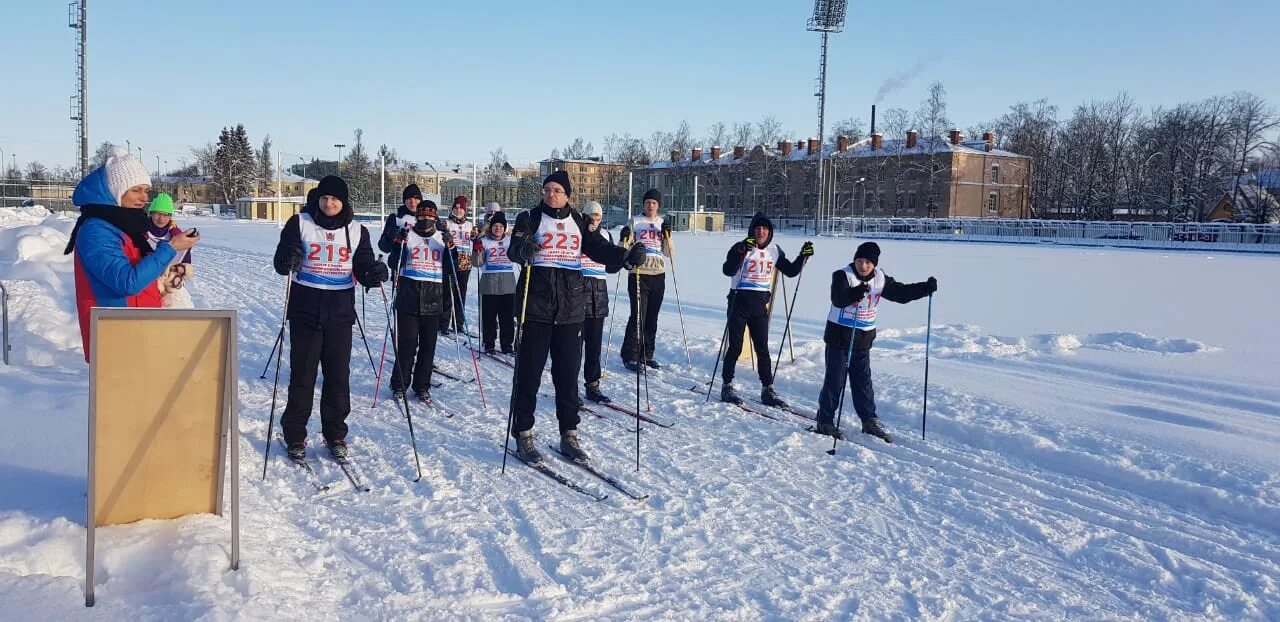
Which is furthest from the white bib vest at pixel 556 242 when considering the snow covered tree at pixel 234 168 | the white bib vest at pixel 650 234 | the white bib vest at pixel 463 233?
the snow covered tree at pixel 234 168

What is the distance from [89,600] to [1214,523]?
5479 mm

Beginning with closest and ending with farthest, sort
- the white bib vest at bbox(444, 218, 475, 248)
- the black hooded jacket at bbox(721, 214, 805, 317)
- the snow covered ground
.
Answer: the snow covered ground, the black hooded jacket at bbox(721, 214, 805, 317), the white bib vest at bbox(444, 218, 475, 248)

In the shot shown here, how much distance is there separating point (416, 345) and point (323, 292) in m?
2.11

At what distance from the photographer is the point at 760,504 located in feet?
15.4

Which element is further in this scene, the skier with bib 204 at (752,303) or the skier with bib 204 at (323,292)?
the skier with bib 204 at (752,303)

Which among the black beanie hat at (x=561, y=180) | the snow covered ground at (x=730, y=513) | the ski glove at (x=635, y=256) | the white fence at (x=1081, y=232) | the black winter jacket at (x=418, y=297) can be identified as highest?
the white fence at (x=1081, y=232)

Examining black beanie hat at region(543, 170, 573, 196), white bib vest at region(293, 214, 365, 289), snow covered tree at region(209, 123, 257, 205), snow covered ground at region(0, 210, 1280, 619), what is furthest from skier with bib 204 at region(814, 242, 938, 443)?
snow covered tree at region(209, 123, 257, 205)

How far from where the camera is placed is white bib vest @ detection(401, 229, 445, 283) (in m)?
7.05

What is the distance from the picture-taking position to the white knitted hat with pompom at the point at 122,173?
3.98 m

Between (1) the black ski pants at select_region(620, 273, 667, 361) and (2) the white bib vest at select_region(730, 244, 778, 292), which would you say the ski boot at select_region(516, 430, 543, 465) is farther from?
(1) the black ski pants at select_region(620, 273, 667, 361)

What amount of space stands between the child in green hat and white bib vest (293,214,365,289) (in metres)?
0.62

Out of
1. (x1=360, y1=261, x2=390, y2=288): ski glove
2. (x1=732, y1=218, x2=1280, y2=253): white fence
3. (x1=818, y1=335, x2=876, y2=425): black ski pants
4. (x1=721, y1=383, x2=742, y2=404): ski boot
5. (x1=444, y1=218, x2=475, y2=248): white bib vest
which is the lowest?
(x1=721, y1=383, x2=742, y2=404): ski boot

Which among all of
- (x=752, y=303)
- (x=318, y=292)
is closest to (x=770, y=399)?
(x=752, y=303)

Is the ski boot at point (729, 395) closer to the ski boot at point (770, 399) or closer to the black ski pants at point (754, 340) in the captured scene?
the black ski pants at point (754, 340)
